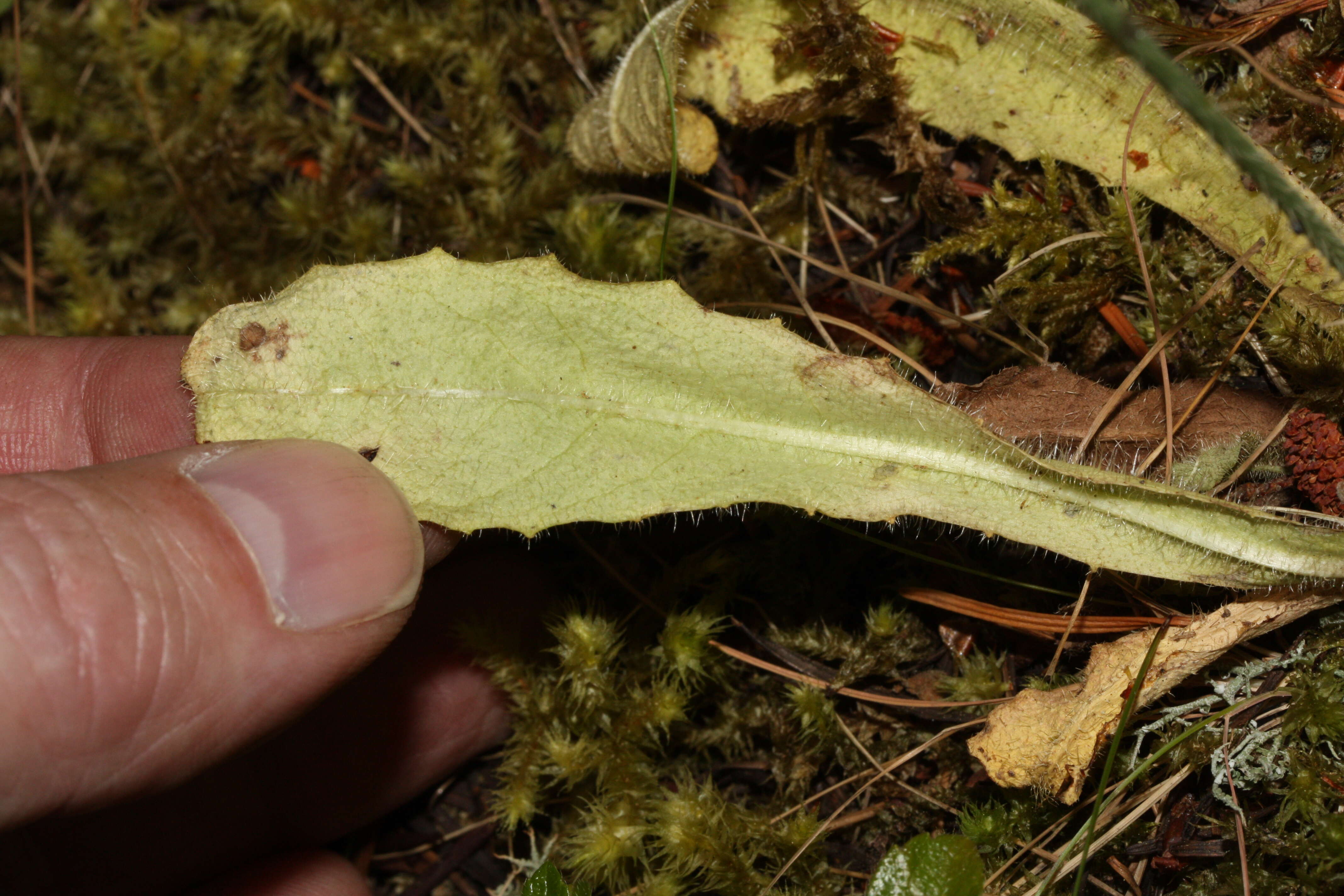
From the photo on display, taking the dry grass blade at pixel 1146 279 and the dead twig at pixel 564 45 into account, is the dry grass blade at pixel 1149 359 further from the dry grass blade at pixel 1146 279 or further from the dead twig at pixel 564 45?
the dead twig at pixel 564 45

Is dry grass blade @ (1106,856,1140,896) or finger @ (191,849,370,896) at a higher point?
dry grass blade @ (1106,856,1140,896)

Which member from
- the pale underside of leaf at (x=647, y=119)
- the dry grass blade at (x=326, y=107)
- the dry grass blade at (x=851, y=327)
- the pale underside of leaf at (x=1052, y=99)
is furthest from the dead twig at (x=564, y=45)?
the dry grass blade at (x=851, y=327)

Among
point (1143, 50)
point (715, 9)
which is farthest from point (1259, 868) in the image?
point (715, 9)

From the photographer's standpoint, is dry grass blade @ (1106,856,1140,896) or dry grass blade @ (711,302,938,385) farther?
dry grass blade @ (711,302,938,385)

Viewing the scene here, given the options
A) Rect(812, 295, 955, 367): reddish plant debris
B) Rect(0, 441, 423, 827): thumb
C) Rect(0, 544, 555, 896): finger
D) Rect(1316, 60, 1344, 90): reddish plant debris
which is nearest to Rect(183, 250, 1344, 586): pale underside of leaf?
Rect(0, 441, 423, 827): thumb

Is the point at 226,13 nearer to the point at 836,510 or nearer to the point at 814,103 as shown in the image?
the point at 814,103

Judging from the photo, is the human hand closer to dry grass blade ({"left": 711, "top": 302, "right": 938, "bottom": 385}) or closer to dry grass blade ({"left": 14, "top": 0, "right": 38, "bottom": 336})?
dry grass blade ({"left": 711, "top": 302, "right": 938, "bottom": 385})
